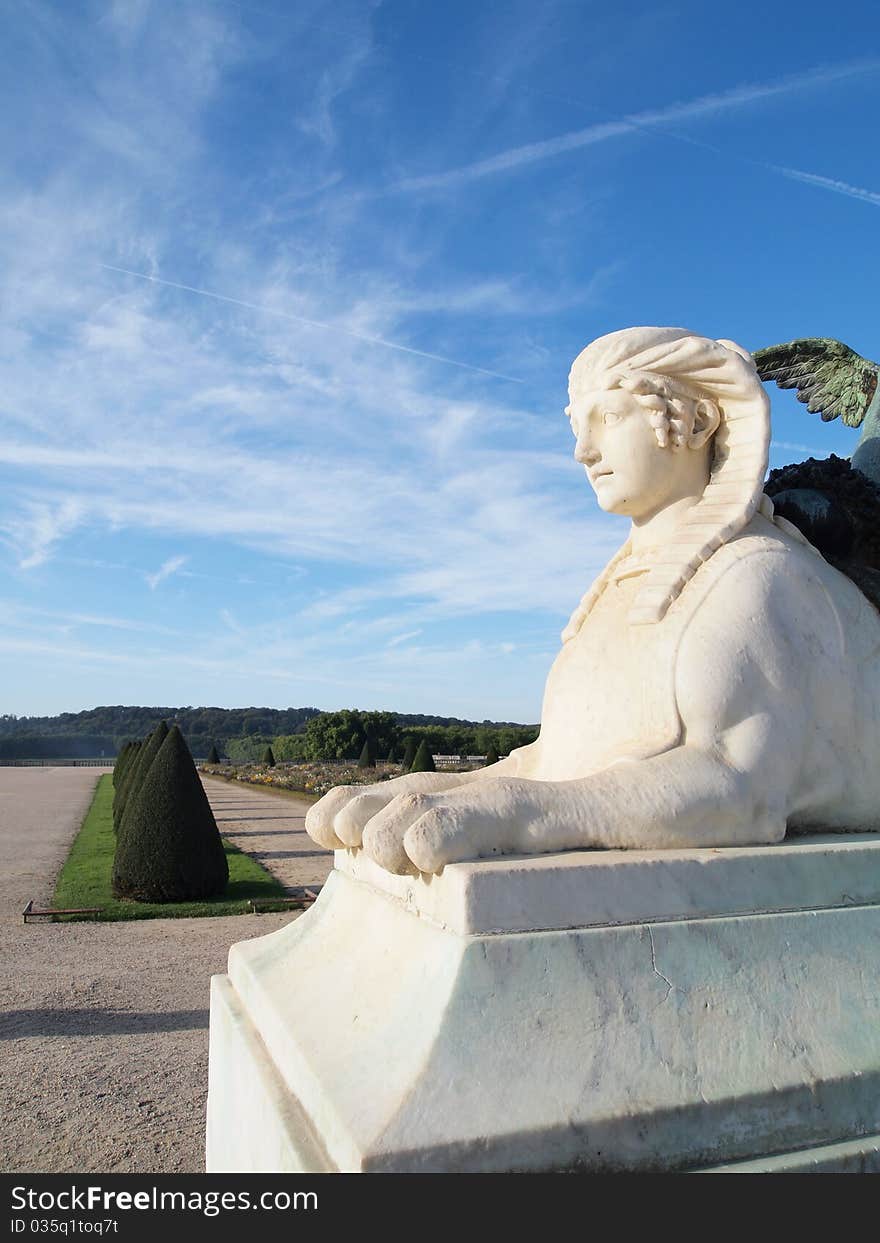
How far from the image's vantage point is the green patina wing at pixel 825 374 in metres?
4.24

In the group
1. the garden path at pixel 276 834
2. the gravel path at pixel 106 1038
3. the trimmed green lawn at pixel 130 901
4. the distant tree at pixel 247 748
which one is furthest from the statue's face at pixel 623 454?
the distant tree at pixel 247 748

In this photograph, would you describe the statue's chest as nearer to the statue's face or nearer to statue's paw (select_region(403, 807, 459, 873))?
the statue's face

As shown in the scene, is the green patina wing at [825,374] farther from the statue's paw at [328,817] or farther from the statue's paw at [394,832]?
the statue's paw at [394,832]

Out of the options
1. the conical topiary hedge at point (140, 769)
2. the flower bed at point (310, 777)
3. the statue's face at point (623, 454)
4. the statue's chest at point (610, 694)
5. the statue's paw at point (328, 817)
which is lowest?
the flower bed at point (310, 777)

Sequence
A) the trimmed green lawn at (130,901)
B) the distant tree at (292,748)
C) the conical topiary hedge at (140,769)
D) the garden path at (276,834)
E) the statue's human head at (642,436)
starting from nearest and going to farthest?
the statue's human head at (642,436), the trimmed green lawn at (130,901), the garden path at (276,834), the conical topiary hedge at (140,769), the distant tree at (292,748)

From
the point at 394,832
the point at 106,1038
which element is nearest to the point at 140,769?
the point at 106,1038

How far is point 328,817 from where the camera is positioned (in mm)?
2836

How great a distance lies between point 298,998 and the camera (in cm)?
256

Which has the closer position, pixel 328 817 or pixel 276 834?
pixel 328 817

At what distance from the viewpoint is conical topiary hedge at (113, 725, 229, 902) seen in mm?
10984

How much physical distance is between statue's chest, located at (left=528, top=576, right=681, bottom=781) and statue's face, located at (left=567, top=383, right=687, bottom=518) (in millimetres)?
251

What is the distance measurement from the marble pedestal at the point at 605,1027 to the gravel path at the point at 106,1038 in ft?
8.26

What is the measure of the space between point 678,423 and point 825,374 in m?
1.90

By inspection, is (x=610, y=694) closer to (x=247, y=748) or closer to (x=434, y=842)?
(x=434, y=842)
